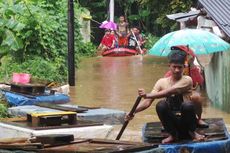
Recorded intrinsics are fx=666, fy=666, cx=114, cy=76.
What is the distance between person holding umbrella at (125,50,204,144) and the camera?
7645 millimetres

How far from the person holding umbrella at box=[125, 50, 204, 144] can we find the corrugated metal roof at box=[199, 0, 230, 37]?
4759 mm

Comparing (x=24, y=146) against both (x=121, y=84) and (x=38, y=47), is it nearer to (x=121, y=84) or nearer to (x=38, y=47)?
(x=38, y=47)

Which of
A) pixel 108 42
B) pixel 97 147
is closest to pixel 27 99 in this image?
pixel 97 147

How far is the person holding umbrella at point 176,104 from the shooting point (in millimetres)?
7645

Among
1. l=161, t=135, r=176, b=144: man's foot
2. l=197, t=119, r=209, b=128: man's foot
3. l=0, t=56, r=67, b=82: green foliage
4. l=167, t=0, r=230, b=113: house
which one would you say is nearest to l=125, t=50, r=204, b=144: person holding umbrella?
l=161, t=135, r=176, b=144: man's foot

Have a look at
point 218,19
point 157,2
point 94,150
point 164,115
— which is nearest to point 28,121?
point 164,115

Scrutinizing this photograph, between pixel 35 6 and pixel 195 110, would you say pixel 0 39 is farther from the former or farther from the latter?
pixel 195 110

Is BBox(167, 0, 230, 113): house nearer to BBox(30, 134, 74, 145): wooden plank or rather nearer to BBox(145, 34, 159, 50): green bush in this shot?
BBox(30, 134, 74, 145): wooden plank

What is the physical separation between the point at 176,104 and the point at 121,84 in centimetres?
1027

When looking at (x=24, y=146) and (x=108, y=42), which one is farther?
(x=108, y=42)

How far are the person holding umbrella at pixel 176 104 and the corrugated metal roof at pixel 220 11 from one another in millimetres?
4759

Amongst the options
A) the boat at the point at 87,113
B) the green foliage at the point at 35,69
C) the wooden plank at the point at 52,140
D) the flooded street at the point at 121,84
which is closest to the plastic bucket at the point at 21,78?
the flooded street at the point at 121,84

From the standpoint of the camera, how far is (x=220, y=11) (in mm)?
13953

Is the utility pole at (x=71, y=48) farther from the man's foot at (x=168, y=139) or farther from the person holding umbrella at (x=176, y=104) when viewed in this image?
the man's foot at (x=168, y=139)
